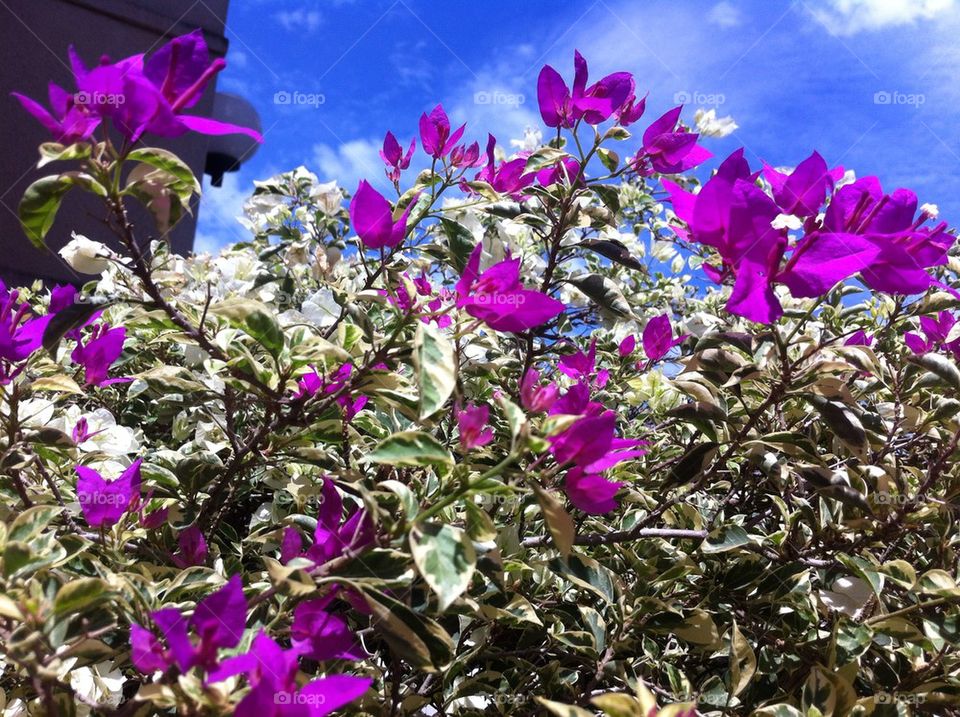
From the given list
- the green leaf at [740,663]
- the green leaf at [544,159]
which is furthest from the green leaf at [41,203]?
the green leaf at [740,663]

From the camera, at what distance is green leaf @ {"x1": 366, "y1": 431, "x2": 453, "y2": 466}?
0.58 m

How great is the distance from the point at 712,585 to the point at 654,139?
57cm

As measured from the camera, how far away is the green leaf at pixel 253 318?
2.28 ft

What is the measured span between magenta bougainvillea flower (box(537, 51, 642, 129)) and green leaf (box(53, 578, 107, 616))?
73cm

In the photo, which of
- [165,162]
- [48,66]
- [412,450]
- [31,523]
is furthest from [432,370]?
[48,66]

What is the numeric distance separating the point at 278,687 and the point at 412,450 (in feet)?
0.63

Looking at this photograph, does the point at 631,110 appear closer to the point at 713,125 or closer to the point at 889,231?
the point at 889,231

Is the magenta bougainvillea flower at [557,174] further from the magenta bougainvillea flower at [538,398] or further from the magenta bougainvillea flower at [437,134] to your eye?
the magenta bougainvillea flower at [538,398]

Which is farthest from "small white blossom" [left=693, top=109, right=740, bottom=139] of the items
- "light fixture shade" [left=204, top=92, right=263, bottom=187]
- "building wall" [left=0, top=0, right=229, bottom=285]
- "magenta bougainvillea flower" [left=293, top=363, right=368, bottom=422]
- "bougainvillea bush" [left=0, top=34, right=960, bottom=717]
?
"light fixture shade" [left=204, top=92, right=263, bottom=187]

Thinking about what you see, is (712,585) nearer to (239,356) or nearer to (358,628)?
(358,628)

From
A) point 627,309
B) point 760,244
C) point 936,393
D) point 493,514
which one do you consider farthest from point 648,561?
point 936,393

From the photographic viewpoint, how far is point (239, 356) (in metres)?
0.73

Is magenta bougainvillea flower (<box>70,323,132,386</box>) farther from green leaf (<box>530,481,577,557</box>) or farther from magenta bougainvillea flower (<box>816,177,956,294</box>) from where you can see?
magenta bougainvillea flower (<box>816,177,956,294</box>)

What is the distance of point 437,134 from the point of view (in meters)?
1.05
